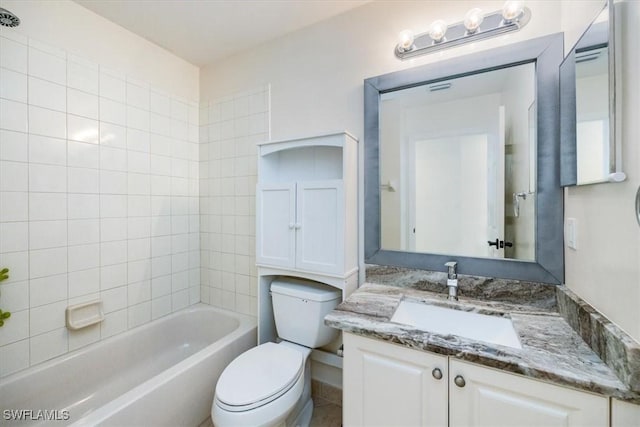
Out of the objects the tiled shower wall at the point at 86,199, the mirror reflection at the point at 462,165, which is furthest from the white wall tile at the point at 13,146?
the mirror reflection at the point at 462,165

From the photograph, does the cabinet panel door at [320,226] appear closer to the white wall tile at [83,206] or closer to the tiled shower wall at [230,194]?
the tiled shower wall at [230,194]

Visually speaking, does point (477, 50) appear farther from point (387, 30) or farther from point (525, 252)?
point (525, 252)

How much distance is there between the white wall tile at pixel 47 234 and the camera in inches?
58.0

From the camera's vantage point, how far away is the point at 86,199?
1.68m

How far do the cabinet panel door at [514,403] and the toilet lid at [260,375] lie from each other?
2.46 ft

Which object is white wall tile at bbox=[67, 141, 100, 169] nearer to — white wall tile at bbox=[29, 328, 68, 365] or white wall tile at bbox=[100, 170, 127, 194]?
white wall tile at bbox=[100, 170, 127, 194]

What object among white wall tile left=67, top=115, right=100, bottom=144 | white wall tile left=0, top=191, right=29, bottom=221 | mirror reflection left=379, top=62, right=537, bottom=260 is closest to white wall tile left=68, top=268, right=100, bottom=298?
white wall tile left=0, top=191, right=29, bottom=221

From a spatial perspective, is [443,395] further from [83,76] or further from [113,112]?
[83,76]

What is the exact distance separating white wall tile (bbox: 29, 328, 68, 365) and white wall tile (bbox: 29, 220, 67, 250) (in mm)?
502

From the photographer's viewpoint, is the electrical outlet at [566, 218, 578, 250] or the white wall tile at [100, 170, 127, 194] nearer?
the electrical outlet at [566, 218, 578, 250]

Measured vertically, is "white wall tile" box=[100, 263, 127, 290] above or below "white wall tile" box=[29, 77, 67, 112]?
below

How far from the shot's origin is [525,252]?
125 centimetres

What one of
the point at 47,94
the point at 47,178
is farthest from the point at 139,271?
the point at 47,94

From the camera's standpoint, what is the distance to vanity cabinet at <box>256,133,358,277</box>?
151 centimetres
